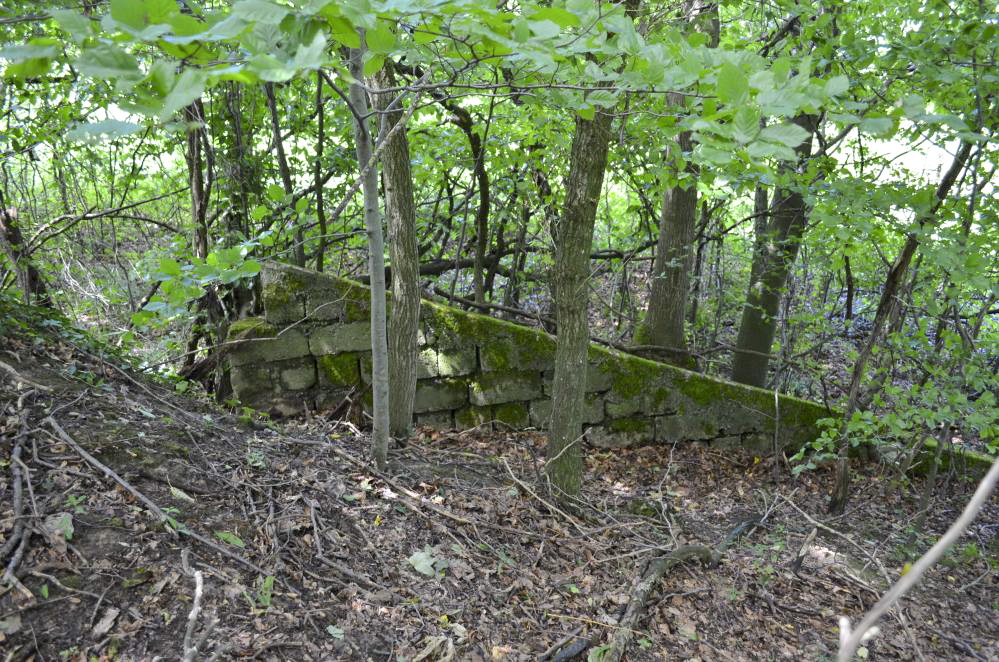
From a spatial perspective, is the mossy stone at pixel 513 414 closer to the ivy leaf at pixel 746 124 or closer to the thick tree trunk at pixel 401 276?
the thick tree trunk at pixel 401 276

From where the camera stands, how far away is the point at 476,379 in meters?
5.14

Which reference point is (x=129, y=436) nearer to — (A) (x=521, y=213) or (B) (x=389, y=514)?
(B) (x=389, y=514)

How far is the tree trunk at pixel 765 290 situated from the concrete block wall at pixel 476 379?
0.84m

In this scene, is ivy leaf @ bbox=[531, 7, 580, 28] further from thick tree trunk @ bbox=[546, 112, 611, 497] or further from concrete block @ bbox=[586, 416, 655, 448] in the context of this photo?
concrete block @ bbox=[586, 416, 655, 448]

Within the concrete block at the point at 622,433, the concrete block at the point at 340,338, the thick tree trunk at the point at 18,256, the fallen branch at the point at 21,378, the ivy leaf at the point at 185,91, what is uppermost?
the ivy leaf at the point at 185,91

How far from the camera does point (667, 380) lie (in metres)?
5.42

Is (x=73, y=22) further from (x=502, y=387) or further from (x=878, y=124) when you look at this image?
(x=502, y=387)

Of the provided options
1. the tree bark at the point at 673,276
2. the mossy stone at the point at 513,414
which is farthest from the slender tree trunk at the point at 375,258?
the tree bark at the point at 673,276

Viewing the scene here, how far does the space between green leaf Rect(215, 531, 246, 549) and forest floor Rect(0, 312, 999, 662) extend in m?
0.01

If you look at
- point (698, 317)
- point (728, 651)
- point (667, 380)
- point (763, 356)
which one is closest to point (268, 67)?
point (728, 651)

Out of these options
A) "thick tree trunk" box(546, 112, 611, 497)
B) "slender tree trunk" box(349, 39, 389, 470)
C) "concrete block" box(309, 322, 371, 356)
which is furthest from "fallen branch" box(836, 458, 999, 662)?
"concrete block" box(309, 322, 371, 356)

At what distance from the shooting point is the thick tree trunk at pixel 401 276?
381 centimetres

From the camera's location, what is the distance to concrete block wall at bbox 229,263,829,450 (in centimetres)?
479

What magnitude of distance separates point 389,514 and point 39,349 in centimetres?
209
